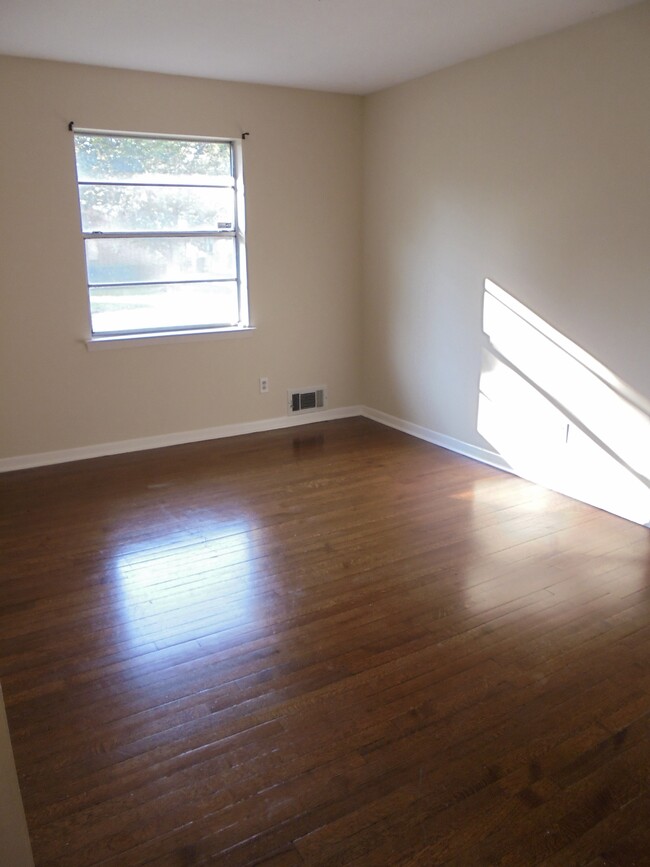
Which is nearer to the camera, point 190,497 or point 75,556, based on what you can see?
point 75,556

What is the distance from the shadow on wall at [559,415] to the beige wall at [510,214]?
0.03 meters

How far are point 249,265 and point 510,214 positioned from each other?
1980 mm

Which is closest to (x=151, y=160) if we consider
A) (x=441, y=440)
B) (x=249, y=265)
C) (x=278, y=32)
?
(x=249, y=265)

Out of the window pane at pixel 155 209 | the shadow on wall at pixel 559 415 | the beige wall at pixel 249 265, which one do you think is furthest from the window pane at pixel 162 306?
the shadow on wall at pixel 559 415

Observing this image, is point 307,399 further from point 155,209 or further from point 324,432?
point 155,209

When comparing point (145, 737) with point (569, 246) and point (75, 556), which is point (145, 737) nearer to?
point (75, 556)

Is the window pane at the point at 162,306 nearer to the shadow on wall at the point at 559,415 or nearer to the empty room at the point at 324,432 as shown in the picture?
the empty room at the point at 324,432

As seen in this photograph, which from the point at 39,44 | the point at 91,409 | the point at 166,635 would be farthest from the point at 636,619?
the point at 39,44

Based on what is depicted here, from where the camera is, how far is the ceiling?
3.20 metres

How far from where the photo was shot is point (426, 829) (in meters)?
1.78

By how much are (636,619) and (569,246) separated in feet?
6.92

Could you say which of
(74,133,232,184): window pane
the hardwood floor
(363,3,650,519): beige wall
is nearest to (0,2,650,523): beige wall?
(363,3,650,519): beige wall

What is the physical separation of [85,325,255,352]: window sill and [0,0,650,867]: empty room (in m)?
0.02

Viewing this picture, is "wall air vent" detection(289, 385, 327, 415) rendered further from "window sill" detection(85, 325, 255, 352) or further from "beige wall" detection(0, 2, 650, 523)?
"window sill" detection(85, 325, 255, 352)
